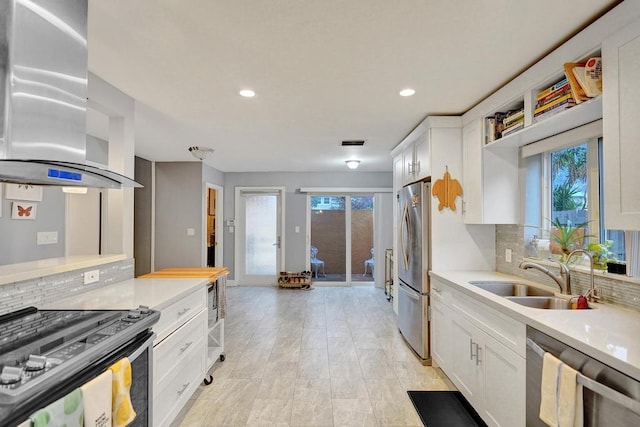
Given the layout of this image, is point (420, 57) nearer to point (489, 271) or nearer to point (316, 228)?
point (489, 271)

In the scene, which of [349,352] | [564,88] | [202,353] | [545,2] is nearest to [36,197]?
[202,353]

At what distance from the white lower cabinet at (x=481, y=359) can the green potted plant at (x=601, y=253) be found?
28.2 inches

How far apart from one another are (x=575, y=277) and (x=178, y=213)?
18.1 feet

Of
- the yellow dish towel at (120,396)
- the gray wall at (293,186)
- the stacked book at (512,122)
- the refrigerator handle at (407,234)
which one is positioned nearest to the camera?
the yellow dish towel at (120,396)

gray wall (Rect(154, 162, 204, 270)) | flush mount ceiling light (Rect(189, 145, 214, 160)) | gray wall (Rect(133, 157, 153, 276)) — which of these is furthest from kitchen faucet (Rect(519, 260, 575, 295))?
gray wall (Rect(133, 157, 153, 276))

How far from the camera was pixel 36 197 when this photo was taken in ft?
9.45

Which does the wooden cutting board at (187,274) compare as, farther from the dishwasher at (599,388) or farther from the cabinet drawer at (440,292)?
the dishwasher at (599,388)

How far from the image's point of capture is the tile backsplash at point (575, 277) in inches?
67.3

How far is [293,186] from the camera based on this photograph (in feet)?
21.5

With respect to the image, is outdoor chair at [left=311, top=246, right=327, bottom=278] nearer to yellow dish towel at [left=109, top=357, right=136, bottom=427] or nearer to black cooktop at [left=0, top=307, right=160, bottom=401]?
black cooktop at [left=0, top=307, right=160, bottom=401]

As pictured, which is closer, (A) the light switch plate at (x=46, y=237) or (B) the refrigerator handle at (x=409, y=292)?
(A) the light switch plate at (x=46, y=237)

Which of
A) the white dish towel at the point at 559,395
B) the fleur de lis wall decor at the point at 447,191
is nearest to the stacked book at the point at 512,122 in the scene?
the fleur de lis wall decor at the point at 447,191

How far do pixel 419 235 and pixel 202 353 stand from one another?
2.21 metres

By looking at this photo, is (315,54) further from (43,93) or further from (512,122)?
(512,122)
